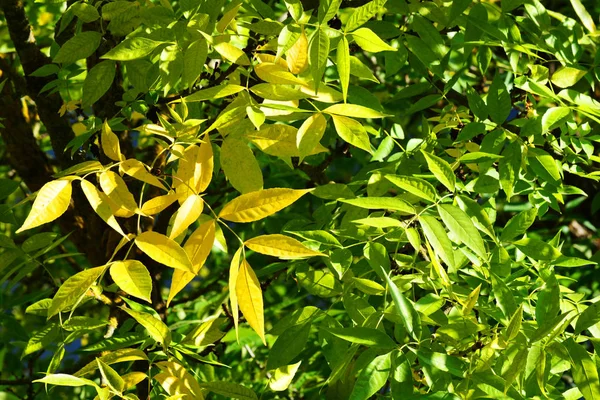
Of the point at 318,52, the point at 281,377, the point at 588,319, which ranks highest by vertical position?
the point at 318,52

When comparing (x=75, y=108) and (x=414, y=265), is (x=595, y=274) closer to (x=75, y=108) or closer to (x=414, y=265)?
(x=414, y=265)

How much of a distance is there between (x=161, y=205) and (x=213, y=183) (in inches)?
40.7

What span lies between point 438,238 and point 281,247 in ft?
0.68

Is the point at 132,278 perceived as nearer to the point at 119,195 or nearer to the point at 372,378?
the point at 119,195

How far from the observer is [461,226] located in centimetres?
103

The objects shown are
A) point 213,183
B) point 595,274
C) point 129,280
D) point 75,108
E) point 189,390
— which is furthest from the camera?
point 595,274

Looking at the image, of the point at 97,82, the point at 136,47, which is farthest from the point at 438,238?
the point at 97,82

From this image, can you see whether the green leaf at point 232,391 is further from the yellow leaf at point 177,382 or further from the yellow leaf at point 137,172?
the yellow leaf at point 137,172

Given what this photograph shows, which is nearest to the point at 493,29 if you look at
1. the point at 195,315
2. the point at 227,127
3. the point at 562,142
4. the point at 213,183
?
the point at 562,142

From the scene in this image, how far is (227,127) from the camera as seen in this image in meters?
1.06

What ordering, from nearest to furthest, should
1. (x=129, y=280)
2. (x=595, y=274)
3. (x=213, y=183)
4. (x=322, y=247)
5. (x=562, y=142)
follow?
(x=129, y=280)
(x=322, y=247)
(x=562, y=142)
(x=213, y=183)
(x=595, y=274)

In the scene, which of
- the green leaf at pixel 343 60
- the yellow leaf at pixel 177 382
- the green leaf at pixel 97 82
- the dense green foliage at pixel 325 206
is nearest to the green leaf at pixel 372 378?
the dense green foliage at pixel 325 206

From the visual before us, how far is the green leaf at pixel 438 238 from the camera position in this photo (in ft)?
3.28

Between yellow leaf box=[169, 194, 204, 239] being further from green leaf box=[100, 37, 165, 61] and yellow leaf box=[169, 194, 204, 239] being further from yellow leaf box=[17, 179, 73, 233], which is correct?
green leaf box=[100, 37, 165, 61]
